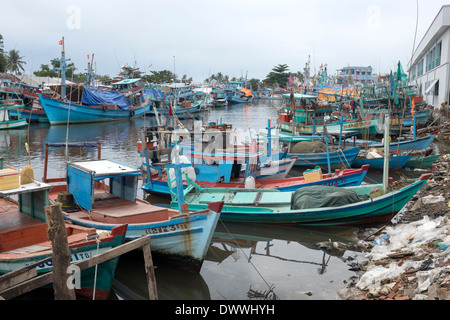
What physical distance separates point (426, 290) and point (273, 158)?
10.4 m

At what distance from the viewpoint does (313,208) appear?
11953 millimetres

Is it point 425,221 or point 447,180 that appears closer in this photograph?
point 425,221

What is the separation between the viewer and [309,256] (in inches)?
416

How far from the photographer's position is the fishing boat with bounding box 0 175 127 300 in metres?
7.52

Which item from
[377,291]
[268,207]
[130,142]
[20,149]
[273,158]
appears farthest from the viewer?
[130,142]

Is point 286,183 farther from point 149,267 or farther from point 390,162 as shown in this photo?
point 149,267

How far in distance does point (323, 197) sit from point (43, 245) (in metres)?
7.82

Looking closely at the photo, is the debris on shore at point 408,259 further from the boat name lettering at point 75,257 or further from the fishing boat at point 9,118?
the fishing boat at point 9,118

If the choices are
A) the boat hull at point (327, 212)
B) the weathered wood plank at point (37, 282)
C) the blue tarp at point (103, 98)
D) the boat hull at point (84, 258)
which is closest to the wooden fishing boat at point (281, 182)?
the boat hull at point (327, 212)

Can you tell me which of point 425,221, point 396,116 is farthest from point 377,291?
point 396,116

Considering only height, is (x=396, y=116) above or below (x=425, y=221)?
above

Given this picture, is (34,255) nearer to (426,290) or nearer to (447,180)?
(426,290)
